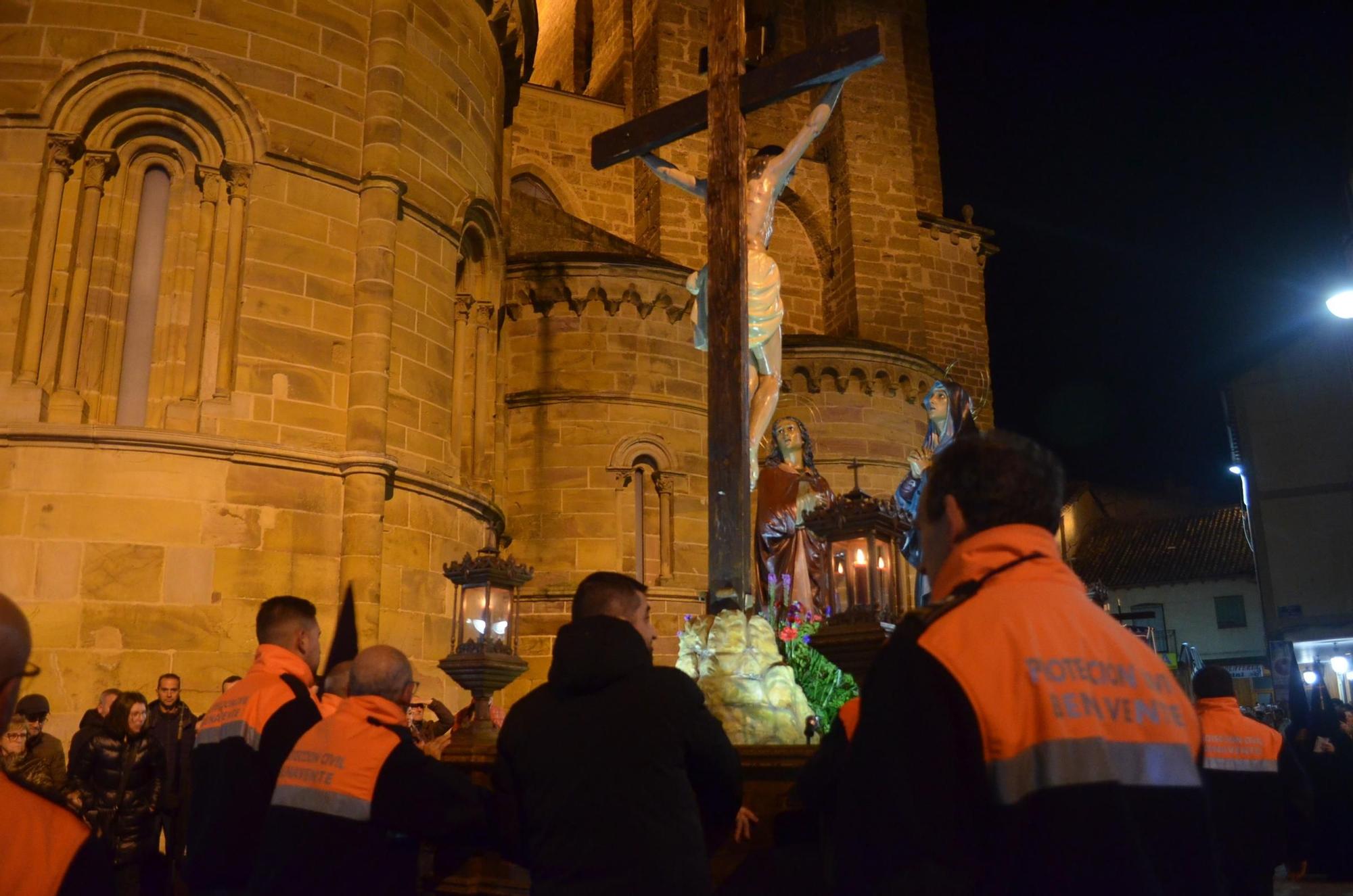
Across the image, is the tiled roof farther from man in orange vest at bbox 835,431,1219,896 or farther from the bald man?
man in orange vest at bbox 835,431,1219,896

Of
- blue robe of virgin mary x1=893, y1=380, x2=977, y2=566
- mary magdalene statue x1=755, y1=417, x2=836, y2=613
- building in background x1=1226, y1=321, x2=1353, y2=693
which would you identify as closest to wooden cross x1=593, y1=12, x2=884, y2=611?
mary magdalene statue x1=755, y1=417, x2=836, y2=613

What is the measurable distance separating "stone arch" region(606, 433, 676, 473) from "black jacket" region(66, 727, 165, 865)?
831 cm

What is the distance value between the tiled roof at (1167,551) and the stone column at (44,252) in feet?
97.0

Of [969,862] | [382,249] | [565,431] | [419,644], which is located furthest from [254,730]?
[565,431]

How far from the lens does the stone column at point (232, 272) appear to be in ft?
32.1

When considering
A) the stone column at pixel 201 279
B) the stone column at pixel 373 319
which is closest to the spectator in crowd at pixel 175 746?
the stone column at pixel 373 319

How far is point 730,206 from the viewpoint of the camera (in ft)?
23.8

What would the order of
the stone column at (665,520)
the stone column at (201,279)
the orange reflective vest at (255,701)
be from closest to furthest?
the orange reflective vest at (255,701)
the stone column at (201,279)
the stone column at (665,520)

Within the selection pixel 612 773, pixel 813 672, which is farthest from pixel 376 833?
pixel 813 672

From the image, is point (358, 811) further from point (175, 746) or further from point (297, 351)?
point (297, 351)

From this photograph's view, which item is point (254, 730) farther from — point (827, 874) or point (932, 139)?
point (932, 139)

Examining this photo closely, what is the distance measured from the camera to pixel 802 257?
23094mm

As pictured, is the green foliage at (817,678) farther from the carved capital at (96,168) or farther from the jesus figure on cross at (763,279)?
the carved capital at (96,168)

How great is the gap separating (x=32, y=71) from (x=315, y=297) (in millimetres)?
3096
